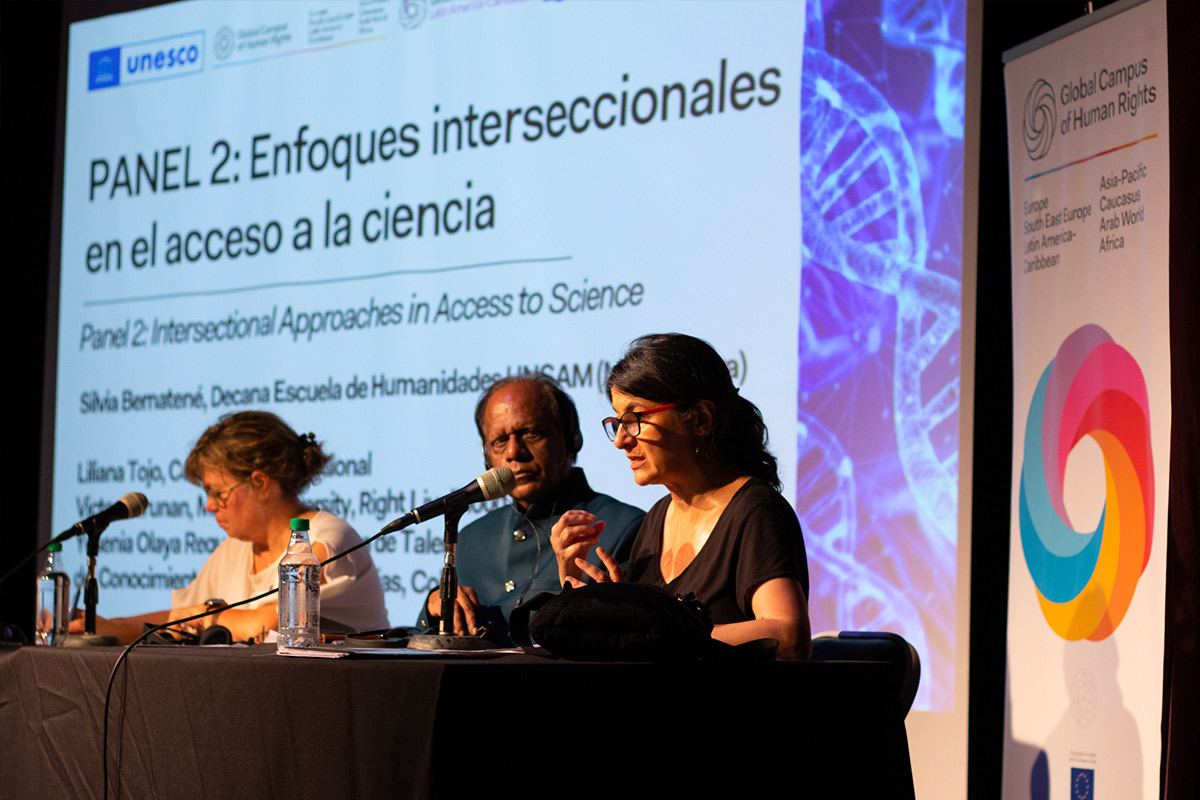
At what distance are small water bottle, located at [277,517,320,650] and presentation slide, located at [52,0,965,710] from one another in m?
1.57

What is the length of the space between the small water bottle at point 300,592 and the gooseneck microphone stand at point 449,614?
18cm

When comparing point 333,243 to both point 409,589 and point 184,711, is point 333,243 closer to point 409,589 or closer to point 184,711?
point 409,589

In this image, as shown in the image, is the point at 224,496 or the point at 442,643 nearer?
the point at 442,643

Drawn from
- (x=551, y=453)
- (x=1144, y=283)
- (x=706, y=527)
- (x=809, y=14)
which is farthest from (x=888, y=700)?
(x=809, y=14)

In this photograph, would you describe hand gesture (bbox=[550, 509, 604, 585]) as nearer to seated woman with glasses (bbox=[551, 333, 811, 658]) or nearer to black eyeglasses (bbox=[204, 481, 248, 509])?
seated woman with glasses (bbox=[551, 333, 811, 658])

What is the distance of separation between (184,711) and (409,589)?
212 centimetres

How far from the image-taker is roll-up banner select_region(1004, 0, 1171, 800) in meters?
2.91

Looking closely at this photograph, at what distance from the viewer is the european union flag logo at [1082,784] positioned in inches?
117

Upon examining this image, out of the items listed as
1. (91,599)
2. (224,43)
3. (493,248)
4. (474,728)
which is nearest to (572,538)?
(474,728)

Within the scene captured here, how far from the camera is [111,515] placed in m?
2.61

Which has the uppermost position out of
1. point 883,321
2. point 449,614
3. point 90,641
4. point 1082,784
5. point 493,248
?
point 493,248

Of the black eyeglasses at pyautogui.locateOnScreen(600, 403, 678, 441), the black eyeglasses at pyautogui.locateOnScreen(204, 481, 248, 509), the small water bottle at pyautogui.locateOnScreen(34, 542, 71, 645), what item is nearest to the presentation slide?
the black eyeglasses at pyautogui.locateOnScreen(204, 481, 248, 509)

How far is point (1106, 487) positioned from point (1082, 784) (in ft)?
2.33

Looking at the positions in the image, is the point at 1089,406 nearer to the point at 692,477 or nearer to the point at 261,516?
the point at 692,477
